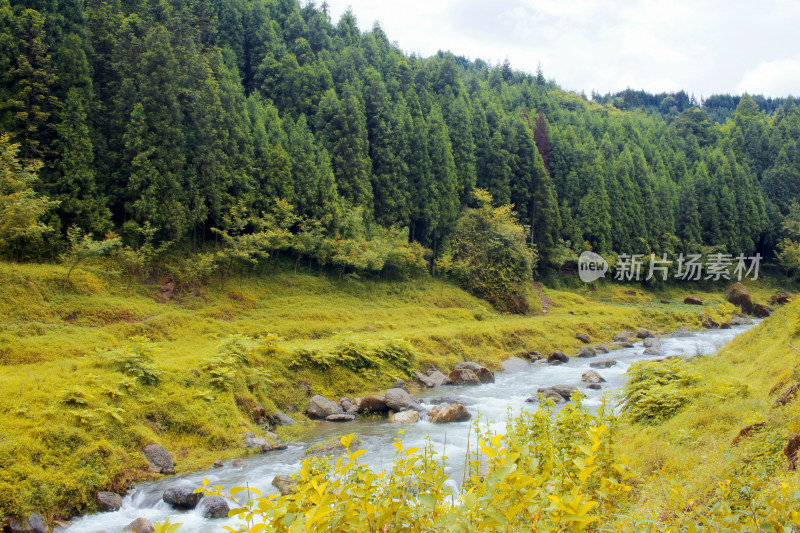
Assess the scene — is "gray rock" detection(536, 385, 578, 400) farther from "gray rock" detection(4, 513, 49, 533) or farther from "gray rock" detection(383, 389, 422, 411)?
"gray rock" detection(4, 513, 49, 533)

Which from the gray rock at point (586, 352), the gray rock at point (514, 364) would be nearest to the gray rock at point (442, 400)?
the gray rock at point (514, 364)

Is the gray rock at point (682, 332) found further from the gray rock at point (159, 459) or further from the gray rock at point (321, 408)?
the gray rock at point (159, 459)

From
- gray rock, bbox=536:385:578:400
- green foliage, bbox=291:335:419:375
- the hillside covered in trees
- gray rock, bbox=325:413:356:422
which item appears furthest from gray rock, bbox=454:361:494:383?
the hillside covered in trees

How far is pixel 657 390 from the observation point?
10.3m

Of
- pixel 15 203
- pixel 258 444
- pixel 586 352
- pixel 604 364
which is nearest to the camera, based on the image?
pixel 258 444

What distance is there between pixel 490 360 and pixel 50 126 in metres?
21.9

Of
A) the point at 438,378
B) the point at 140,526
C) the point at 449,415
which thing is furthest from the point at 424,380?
the point at 140,526

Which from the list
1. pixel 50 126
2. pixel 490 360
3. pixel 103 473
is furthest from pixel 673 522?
pixel 50 126

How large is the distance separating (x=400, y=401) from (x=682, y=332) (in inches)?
942

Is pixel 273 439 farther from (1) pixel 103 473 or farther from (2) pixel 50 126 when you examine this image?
(2) pixel 50 126

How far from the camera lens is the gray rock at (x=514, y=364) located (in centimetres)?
2211

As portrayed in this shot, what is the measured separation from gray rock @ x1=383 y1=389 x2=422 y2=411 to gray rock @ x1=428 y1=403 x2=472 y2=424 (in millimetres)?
853

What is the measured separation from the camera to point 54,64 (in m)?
21.9

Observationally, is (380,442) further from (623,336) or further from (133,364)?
(623,336)
